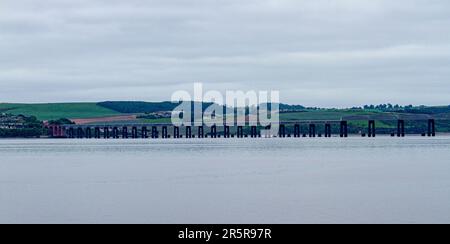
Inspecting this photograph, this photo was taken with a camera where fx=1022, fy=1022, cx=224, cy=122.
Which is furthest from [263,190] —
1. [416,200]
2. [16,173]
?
[16,173]

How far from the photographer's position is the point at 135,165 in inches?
3378

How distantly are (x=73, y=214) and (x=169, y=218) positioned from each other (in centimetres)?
462

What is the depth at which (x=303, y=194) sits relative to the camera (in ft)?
173
